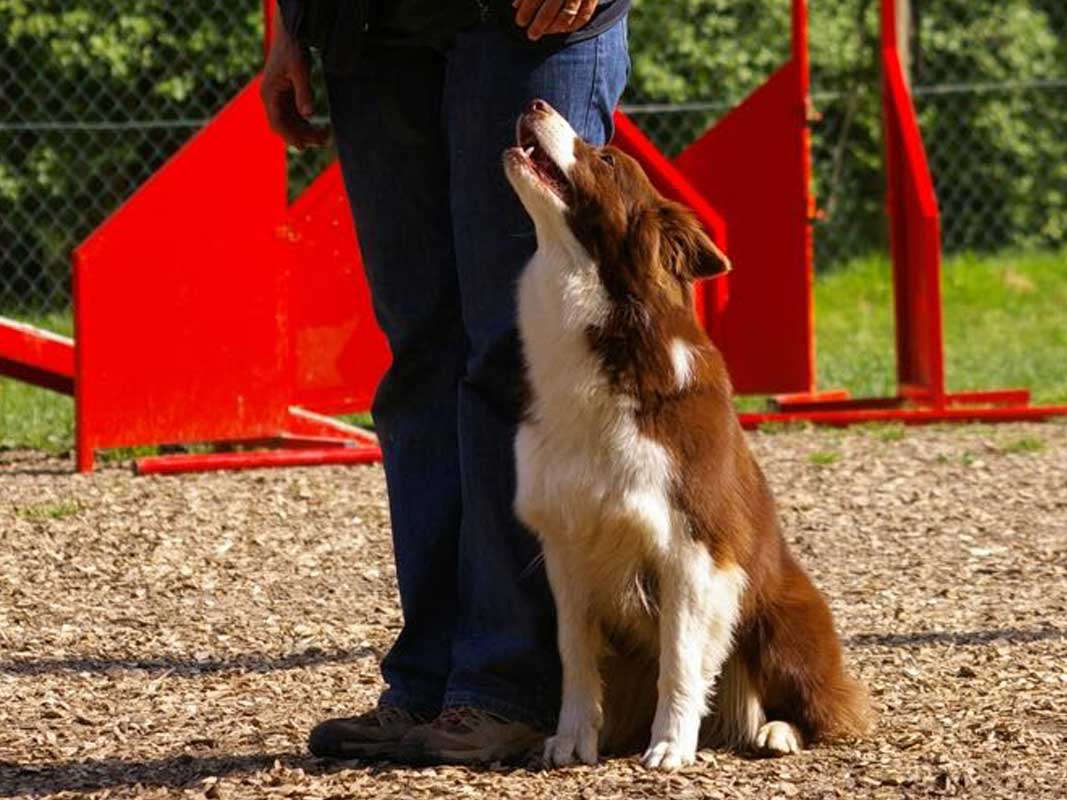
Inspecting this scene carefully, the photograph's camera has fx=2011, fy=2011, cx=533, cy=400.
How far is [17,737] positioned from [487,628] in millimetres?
1058

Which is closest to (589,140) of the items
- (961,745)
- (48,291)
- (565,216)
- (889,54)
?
(565,216)

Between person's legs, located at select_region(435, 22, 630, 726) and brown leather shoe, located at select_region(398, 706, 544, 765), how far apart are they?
3 cm

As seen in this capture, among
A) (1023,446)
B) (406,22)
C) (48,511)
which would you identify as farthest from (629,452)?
(1023,446)

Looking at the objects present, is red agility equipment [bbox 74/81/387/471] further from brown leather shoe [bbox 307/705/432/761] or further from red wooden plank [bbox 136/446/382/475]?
brown leather shoe [bbox 307/705/432/761]

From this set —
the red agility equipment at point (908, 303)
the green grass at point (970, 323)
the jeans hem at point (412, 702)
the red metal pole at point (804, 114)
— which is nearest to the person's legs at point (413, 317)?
the jeans hem at point (412, 702)

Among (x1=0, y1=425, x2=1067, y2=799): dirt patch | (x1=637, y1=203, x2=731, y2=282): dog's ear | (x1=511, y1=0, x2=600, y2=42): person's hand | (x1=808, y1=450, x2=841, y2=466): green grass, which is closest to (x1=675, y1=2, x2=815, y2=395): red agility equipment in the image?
(x1=0, y1=425, x2=1067, y2=799): dirt patch

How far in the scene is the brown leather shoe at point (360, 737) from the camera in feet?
12.3

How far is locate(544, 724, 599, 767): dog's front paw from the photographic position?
3.68 m

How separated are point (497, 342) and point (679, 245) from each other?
374 mm

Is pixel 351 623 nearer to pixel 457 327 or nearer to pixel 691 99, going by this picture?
pixel 457 327

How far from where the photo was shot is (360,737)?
3.75 m

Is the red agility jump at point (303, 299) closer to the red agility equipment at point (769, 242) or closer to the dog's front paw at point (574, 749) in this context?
the red agility equipment at point (769, 242)

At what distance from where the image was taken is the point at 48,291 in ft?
38.0

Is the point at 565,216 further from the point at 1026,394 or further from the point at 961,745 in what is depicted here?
the point at 1026,394
